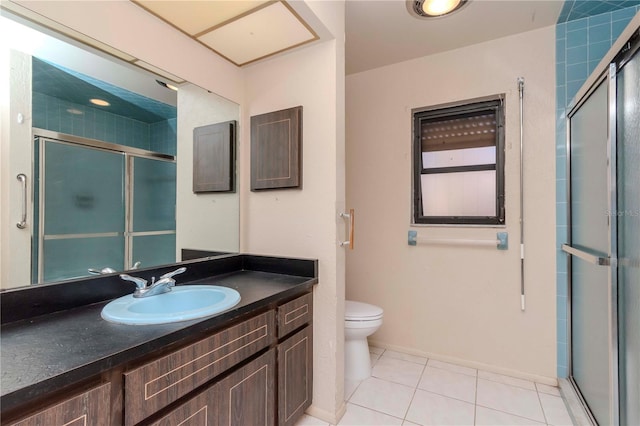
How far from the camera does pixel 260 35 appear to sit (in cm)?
158

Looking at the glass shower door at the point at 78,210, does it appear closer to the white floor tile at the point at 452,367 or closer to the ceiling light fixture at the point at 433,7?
the ceiling light fixture at the point at 433,7

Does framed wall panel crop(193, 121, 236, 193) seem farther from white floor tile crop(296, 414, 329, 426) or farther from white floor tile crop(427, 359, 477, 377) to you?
white floor tile crop(427, 359, 477, 377)

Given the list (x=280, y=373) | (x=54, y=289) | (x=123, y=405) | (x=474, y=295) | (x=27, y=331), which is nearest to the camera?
(x=123, y=405)

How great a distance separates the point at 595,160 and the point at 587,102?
345 millimetres

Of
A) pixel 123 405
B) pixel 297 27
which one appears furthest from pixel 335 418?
pixel 297 27

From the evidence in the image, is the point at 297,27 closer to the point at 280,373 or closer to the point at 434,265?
the point at 280,373

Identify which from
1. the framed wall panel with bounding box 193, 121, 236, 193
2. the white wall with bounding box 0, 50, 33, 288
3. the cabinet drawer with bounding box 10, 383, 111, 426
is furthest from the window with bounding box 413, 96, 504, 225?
the white wall with bounding box 0, 50, 33, 288

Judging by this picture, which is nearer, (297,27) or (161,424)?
(161,424)

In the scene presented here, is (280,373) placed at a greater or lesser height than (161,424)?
lesser

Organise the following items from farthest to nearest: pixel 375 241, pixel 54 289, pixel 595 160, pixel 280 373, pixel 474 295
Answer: pixel 375 241 < pixel 474 295 < pixel 595 160 < pixel 280 373 < pixel 54 289

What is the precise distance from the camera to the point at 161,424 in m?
0.84

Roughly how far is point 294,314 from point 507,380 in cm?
165

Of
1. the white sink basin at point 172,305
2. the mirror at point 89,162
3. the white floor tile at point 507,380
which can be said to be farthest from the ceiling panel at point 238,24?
the white floor tile at point 507,380

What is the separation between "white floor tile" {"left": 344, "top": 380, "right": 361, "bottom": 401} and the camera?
1.84m
